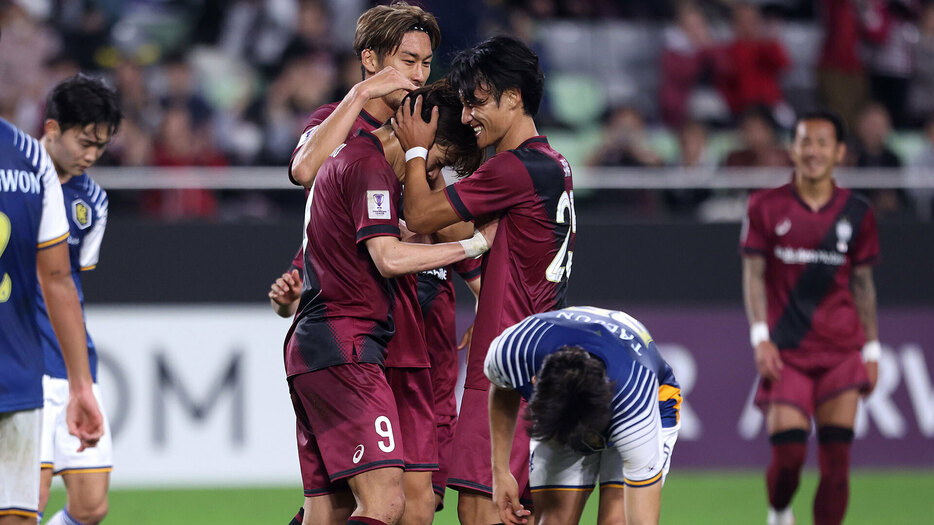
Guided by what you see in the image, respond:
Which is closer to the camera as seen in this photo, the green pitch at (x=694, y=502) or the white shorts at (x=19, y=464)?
the white shorts at (x=19, y=464)

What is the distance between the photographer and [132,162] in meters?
10.4

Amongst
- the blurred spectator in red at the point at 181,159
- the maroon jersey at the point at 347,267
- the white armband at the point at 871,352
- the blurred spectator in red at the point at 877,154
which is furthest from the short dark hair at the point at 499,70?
the blurred spectator in red at the point at 877,154

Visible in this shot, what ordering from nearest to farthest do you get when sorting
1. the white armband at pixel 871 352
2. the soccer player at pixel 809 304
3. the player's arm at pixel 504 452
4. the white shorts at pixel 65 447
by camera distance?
the player's arm at pixel 504 452 < the white shorts at pixel 65 447 < the soccer player at pixel 809 304 < the white armband at pixel 871 352

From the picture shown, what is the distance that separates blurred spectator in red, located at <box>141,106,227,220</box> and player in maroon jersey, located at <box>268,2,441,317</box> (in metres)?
4.96

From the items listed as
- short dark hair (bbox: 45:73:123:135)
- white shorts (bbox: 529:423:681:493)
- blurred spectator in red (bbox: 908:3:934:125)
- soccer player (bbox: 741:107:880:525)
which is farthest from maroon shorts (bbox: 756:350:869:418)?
blurred spectator in red (bbox: 908:3:934:125)

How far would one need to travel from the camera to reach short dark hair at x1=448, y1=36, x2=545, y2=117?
4.86 metres

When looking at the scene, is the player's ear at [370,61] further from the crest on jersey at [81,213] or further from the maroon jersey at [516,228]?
the crest on jersey at [81,213]

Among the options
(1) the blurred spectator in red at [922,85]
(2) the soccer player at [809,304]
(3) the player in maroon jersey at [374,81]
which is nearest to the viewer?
(3) the player in maroon jersey at [374,81]

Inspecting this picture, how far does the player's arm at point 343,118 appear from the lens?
16.0 ft

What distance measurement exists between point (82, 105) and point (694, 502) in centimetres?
505

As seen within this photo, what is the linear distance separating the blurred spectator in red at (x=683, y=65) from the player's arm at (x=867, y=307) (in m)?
4.57

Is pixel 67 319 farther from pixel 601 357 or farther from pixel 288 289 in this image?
pixel 601 357

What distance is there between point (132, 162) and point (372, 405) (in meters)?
6.22

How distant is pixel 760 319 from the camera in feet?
25.2
